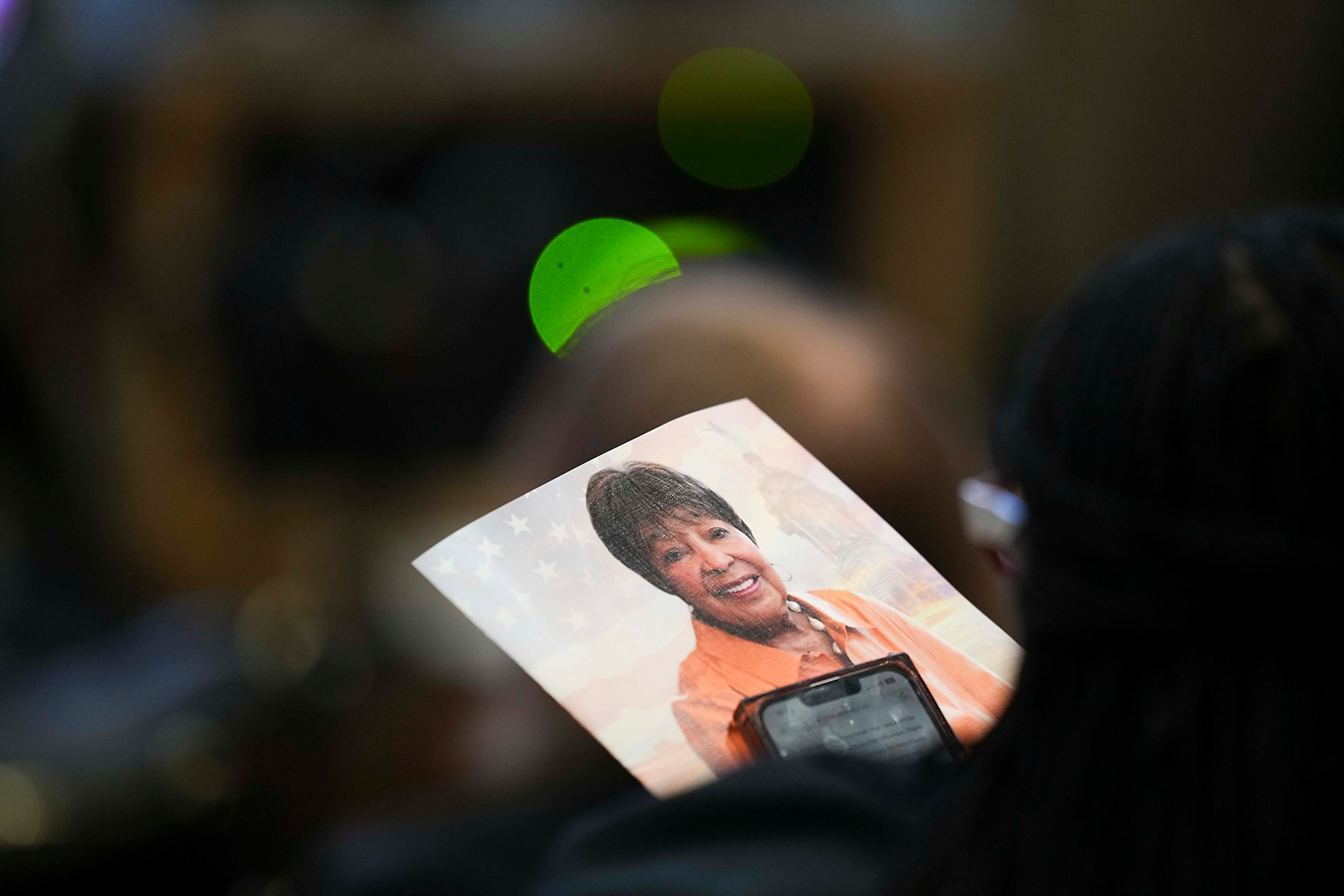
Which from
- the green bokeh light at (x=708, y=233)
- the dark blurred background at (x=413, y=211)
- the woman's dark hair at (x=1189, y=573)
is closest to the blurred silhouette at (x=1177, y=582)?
the woman's dark hair at (x=1189, y=573)

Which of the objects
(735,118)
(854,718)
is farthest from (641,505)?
(735,118)

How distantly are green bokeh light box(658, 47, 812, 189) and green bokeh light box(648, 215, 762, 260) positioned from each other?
0.42 feet

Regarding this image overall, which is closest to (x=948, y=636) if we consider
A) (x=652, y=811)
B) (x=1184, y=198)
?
(x=652, y=811)

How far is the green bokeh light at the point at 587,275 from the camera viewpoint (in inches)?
30.6

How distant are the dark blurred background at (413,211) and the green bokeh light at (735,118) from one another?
45 millimetres

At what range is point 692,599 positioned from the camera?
2.13 ft

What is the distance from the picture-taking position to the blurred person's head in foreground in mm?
946

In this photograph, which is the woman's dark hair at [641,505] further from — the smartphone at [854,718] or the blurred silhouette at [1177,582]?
the blurred silhouette at [1177,582]

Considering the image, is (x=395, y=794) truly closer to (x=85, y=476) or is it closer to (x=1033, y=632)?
(x=85, y=476)

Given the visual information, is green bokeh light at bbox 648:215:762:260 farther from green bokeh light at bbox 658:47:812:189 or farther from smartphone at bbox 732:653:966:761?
smartphone at bbox 732:653:966:761

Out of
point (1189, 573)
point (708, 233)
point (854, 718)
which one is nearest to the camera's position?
point (1189, 573)

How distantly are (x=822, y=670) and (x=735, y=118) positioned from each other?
291 centimetres

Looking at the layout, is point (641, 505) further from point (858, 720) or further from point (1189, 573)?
point (1189, 573)

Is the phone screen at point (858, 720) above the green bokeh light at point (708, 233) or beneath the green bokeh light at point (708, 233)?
above
